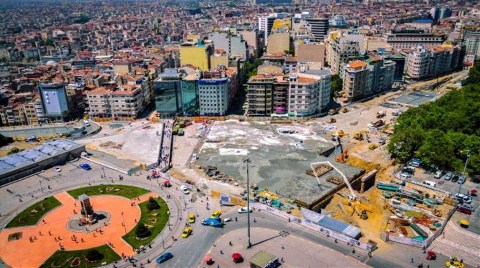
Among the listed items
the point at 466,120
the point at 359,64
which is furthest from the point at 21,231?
the point at 359,64

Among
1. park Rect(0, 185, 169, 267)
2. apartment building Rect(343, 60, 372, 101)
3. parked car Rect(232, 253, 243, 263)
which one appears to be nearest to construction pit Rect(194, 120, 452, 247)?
parked car Rect(232, 253, 243, 263)

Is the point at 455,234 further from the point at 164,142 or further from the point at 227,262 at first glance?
the point at 164,142

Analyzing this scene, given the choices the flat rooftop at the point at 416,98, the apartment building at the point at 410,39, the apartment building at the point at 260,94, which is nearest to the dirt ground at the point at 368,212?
the apartment building at the point at 260,94

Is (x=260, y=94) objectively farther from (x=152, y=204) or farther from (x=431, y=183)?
(x=152, y=204)

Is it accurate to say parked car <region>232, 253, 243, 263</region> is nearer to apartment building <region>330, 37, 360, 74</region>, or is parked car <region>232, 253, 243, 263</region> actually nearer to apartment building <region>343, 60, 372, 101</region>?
apartment building <region>343, 60, 372, 101</region>

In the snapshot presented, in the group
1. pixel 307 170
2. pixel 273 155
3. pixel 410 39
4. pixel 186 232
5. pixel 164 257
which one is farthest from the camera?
pixel 410 39

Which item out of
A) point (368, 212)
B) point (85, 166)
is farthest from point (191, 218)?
point (85, 166)
